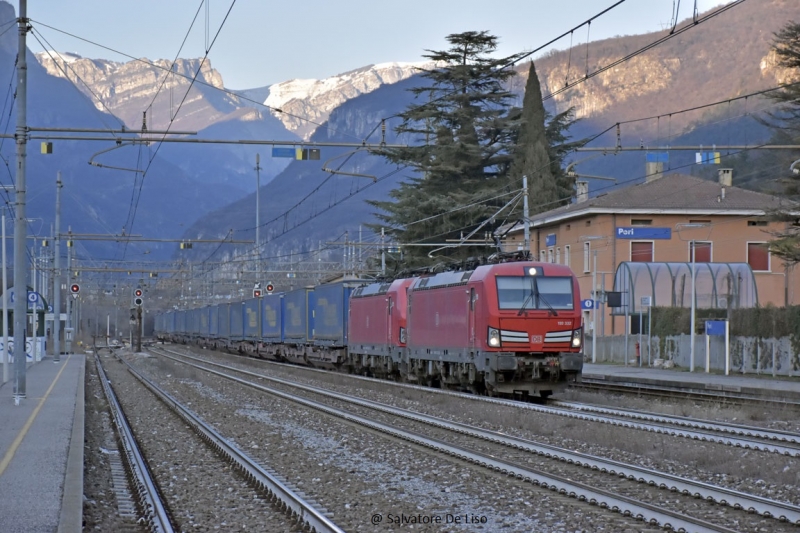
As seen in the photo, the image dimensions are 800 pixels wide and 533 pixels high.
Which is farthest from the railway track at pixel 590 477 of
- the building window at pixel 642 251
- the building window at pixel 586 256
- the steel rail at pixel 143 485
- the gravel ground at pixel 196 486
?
the building window at pixel 642 251

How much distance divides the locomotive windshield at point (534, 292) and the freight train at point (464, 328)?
0.02 m

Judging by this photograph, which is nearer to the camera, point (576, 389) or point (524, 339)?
point (524, 339)

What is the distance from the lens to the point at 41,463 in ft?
46.6

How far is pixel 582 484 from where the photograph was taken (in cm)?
1238

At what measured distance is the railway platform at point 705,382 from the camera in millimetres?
27444

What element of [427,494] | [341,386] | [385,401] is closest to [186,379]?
[341,386]

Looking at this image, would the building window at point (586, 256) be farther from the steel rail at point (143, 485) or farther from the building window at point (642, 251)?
the steel rail at point (143, 485)

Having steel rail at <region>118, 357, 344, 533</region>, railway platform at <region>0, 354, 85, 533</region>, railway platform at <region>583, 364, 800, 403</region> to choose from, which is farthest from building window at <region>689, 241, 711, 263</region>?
steel rail at <region>118, 357, 344, 533</region>

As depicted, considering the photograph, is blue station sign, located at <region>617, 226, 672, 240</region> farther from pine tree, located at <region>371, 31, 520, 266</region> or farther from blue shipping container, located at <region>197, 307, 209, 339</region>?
blue shipping container, located at <region>197, 307, 209, 339</region>

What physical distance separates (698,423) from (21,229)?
14545 mm

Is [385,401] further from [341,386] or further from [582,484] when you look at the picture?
[582,484]

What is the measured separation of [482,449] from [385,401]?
10.2 meters

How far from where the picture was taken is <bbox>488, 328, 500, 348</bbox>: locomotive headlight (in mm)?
24719

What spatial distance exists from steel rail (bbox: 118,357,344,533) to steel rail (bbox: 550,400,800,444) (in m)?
7.72
